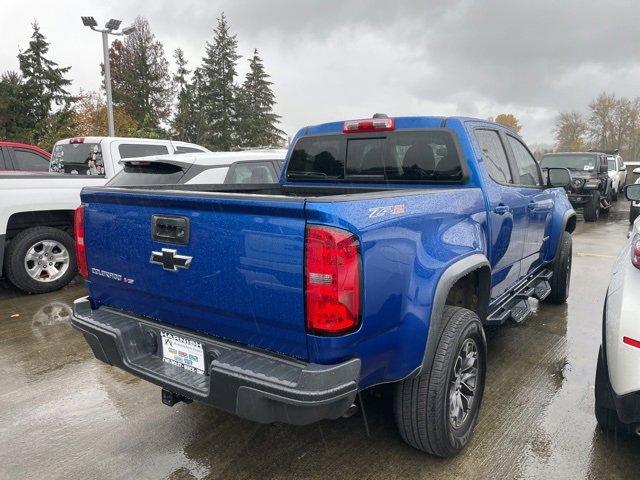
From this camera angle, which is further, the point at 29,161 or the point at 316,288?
the point at 29,161

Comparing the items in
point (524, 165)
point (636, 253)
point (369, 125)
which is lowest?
point (636, 253)

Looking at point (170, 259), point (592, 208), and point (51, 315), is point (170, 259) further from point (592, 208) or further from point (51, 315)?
point (592, 208)

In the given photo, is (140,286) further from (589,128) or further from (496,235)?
(589,128)

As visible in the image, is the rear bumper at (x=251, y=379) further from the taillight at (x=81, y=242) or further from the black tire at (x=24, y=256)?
the black tire at (x=24, y=256)

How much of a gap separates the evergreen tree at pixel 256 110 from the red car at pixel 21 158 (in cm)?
3064

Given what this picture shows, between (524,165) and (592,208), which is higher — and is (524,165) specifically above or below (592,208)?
above

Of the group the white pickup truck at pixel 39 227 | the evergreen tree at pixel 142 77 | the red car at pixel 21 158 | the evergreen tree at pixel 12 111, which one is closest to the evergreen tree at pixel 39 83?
the evergreen tree at pixel 12 111

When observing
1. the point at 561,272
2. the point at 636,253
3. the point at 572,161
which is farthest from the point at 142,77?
the point at 636,253

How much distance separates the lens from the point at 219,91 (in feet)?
136

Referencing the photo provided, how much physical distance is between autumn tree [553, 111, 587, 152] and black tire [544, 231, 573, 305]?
56.0m

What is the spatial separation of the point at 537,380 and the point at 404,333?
6.37ft

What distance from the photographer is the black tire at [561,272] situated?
5059 millimetres

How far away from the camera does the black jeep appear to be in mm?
12547

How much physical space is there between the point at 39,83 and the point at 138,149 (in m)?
28.4
